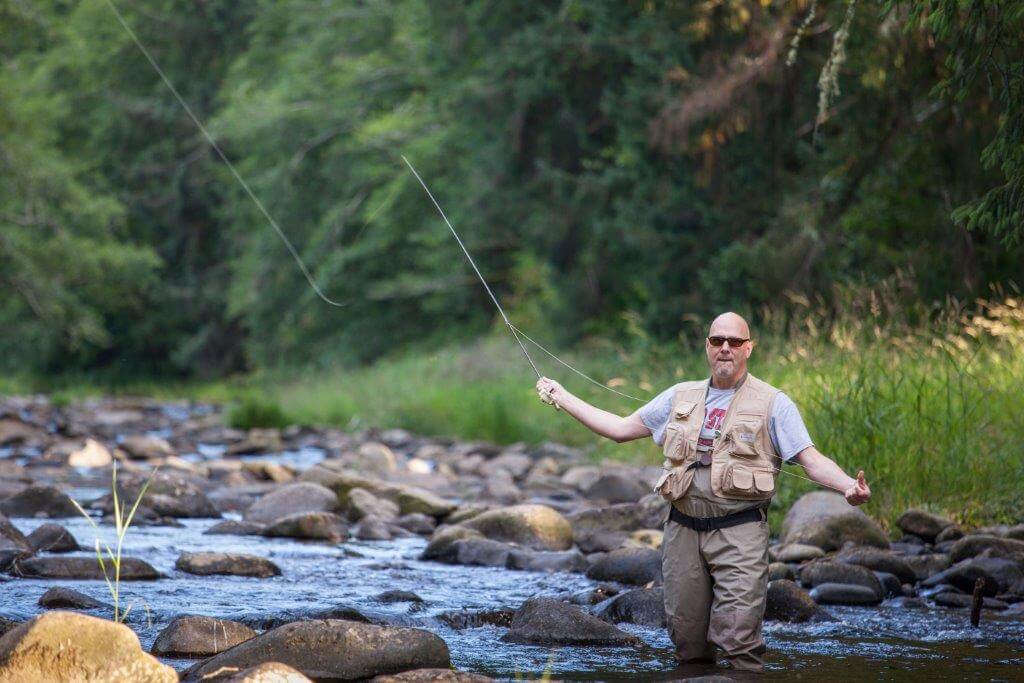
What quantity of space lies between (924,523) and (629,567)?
183 cm

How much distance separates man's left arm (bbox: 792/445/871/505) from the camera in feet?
14.3

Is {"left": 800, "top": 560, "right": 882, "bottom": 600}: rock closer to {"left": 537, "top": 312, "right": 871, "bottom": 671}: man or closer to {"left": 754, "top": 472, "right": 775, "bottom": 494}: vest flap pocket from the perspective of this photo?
{"left": 537, "top": 312, "right": 871, "bottom": 671}: man

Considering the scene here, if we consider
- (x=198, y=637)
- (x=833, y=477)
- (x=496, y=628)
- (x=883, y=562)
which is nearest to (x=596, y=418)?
(x=833, y=477)

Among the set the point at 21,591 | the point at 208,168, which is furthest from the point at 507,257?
the point at 21,591

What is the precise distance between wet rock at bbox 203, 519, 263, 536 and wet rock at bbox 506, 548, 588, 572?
2102mm

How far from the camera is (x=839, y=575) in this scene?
659 centimetres

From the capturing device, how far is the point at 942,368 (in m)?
8.81

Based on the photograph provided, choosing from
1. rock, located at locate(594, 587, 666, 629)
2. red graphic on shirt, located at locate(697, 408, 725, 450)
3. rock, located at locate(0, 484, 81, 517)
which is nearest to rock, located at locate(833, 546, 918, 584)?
rock, located at locate(594, 587, 666, 629)

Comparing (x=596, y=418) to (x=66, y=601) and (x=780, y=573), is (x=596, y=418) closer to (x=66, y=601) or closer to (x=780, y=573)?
(x=780, y=573)

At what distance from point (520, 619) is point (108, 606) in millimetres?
1824

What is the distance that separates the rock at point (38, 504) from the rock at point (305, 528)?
56.7 inches

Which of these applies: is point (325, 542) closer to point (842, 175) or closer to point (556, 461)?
point (556, 461)

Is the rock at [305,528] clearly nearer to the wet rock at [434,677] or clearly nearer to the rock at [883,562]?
the rock at [883,562]

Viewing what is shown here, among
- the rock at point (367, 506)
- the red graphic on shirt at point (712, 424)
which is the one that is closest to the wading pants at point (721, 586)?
the red graphic on shirt at point (712, 424)
